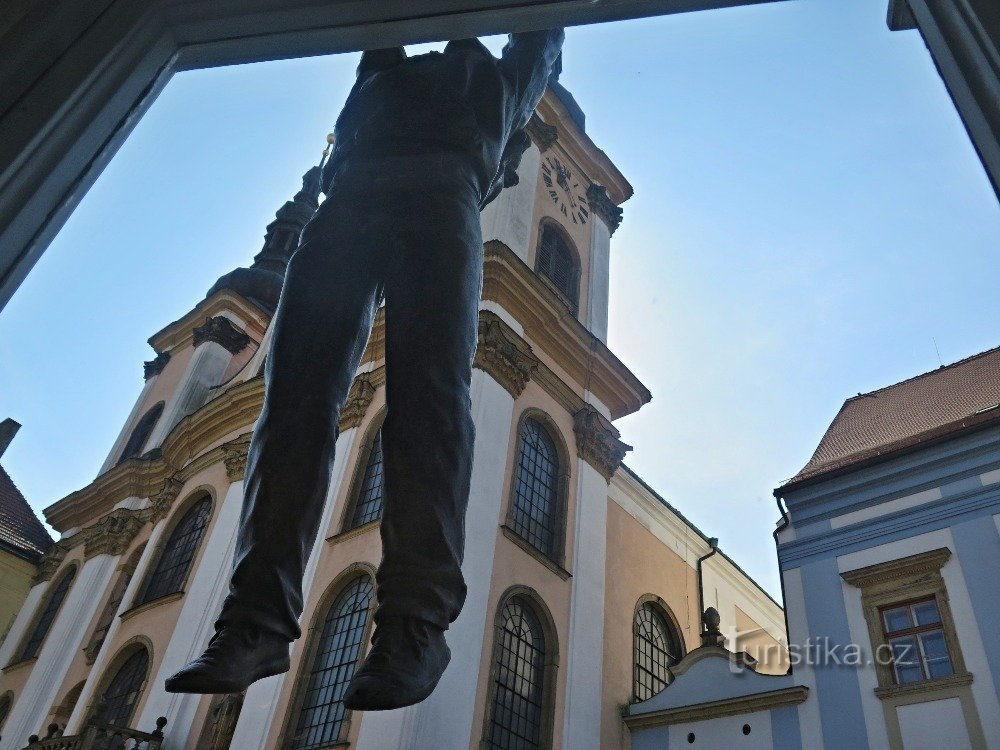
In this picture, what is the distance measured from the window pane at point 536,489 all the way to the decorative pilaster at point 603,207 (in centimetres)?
771

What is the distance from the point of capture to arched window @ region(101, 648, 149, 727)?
54.7ft

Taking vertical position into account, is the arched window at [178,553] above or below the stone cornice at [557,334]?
below

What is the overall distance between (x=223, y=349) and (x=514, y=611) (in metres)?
15.5

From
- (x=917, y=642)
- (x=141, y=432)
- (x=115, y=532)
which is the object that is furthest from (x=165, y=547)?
(x=917, y=642)

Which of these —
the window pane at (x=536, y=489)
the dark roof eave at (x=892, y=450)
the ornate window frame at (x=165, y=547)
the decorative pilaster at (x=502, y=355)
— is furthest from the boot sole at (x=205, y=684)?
the ornate window frame at (x=165, y=547)

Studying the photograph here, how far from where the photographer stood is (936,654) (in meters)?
12.3

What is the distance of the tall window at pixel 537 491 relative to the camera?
15.6 metres

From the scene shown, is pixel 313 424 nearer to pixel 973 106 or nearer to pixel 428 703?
pixel 973 106

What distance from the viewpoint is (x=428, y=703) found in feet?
38.0

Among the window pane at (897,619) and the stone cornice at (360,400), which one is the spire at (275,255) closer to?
the stone cornice at (360,400)

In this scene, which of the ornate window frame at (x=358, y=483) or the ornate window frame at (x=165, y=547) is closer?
the ornate window frame at (x=358, y=483)

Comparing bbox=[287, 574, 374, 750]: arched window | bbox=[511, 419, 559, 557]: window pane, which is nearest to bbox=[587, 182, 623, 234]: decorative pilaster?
bbox=[511, 419, 559, 557]: window pane

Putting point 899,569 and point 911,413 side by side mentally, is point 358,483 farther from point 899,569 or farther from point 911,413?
point 911,413

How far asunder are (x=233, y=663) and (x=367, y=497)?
13.6 m
